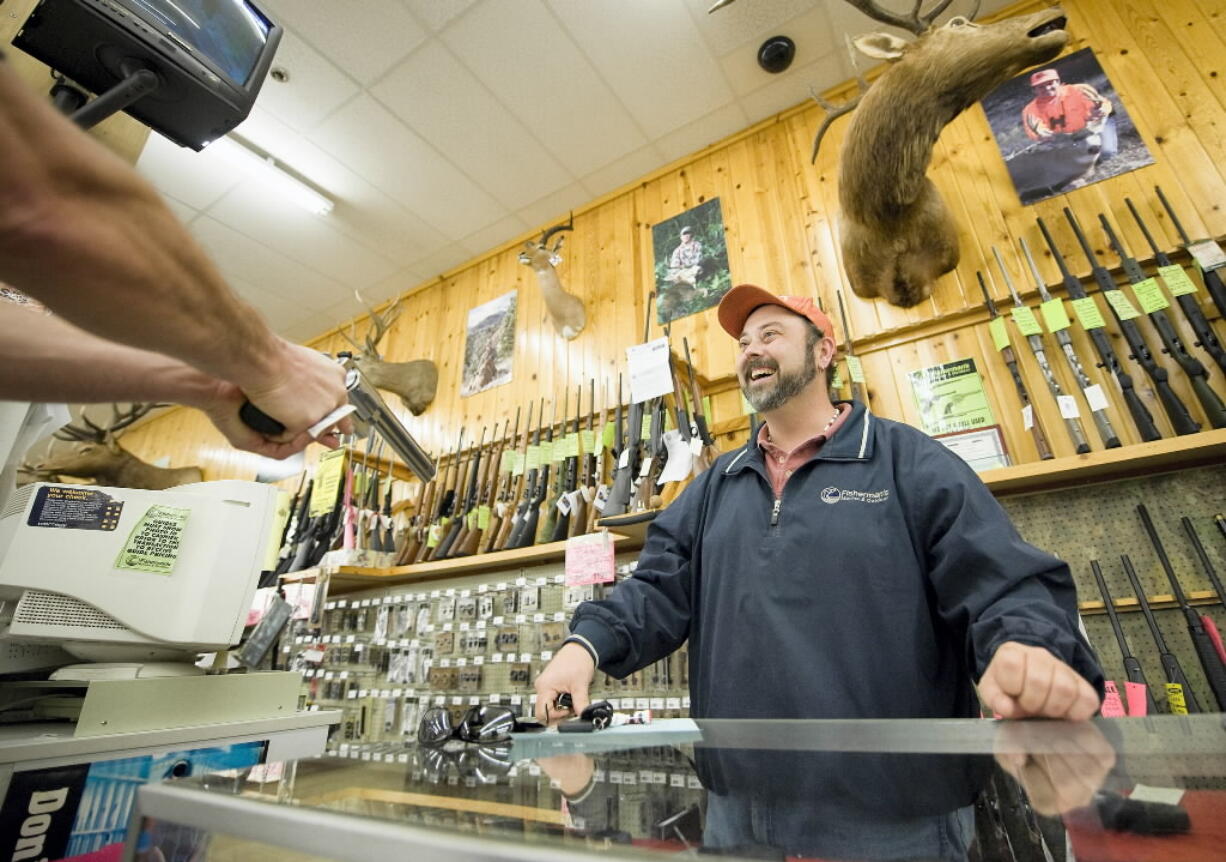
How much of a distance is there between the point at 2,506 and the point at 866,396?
9.74ft

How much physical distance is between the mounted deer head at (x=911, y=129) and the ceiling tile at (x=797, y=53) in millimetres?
762

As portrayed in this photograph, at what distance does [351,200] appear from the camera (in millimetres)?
4203

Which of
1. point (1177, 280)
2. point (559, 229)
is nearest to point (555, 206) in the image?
point (559, 229)

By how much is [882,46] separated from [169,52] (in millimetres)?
2406

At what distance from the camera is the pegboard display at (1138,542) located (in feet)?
5.50

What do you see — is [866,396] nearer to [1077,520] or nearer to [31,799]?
[1077,520]

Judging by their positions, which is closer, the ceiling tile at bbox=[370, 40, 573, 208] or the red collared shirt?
the red collared shirt

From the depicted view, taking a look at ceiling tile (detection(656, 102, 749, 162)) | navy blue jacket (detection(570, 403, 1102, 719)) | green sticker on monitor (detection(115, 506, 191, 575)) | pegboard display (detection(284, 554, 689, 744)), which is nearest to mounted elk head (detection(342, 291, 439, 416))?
pegboard display (detection(284, 554, 689, 744))

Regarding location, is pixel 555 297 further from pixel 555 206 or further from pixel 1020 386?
pixel 1020 386

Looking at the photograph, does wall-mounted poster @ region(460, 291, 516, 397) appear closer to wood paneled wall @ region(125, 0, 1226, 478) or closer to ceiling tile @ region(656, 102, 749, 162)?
wood paneled wall @ region(125, 0, 1226, 478)

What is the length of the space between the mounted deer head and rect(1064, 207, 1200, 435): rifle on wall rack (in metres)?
0.49

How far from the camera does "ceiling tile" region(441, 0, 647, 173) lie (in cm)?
302

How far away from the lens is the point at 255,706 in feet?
5.42

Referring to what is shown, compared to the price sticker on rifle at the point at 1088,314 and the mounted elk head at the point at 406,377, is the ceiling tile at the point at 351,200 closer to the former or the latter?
the mounted elk head at the point at 406,377
